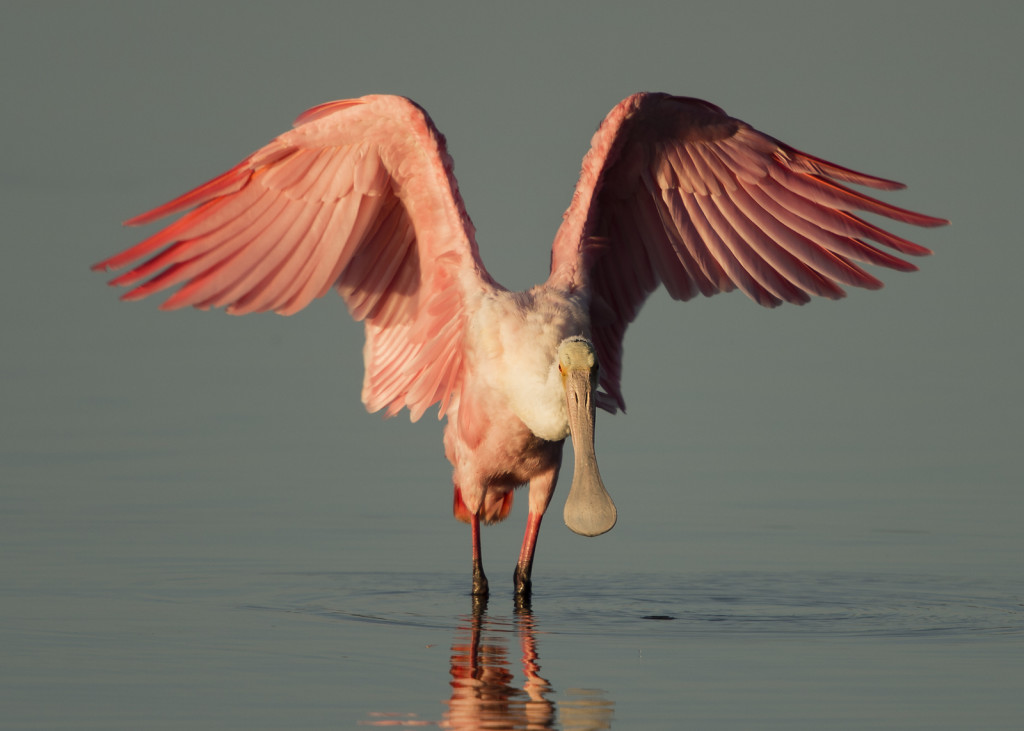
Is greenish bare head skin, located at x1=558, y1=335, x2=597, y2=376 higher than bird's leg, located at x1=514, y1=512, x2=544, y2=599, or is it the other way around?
greenish bare head skin, located at x1=558, y1=335, x2=597, y2=376

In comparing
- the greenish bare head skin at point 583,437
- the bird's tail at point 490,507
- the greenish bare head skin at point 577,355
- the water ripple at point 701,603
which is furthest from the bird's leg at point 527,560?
the greenish bare head skin at point 577,355

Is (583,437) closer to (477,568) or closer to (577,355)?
(577,355)

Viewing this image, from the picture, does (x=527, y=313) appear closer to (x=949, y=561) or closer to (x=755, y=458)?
(x=949, y=561)

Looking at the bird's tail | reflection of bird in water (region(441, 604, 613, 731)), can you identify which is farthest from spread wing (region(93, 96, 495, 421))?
reflection of bird in water (region(441, 604, 613, 731))

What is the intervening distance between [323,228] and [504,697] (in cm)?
391

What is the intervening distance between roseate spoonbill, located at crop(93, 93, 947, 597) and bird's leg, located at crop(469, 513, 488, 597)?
14mm

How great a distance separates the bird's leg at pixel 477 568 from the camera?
35.0 feet

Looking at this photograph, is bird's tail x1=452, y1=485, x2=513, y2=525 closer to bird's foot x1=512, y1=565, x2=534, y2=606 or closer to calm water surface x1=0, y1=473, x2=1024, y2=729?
calm water surface x1=0, y1=473, x2=1024, y2=729

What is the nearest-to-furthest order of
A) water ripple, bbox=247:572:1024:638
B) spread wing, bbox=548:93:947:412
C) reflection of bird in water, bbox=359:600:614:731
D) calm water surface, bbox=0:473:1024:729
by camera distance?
reflection of bird in water, bbox=359:600:614:731 → calm water surface, bbox=0:473:1024:729 → water ripple, bbox=247:572:1024:638 → spread wing, bbox=548:93:947:412

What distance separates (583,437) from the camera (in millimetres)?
10000

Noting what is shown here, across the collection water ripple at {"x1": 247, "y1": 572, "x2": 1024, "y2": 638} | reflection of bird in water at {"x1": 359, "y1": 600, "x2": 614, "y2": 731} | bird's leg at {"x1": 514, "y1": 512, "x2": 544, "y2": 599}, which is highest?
bird's leg at {"x1": 514, "y1": 512, "x2": 544, "y2": 599}

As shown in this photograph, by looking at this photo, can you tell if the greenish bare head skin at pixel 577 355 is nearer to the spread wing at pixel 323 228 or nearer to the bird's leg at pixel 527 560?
the spread wing at pixel 323 228

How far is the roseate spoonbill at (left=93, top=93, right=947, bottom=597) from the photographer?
1050cm

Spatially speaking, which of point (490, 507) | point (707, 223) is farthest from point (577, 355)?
point (707, 223)
